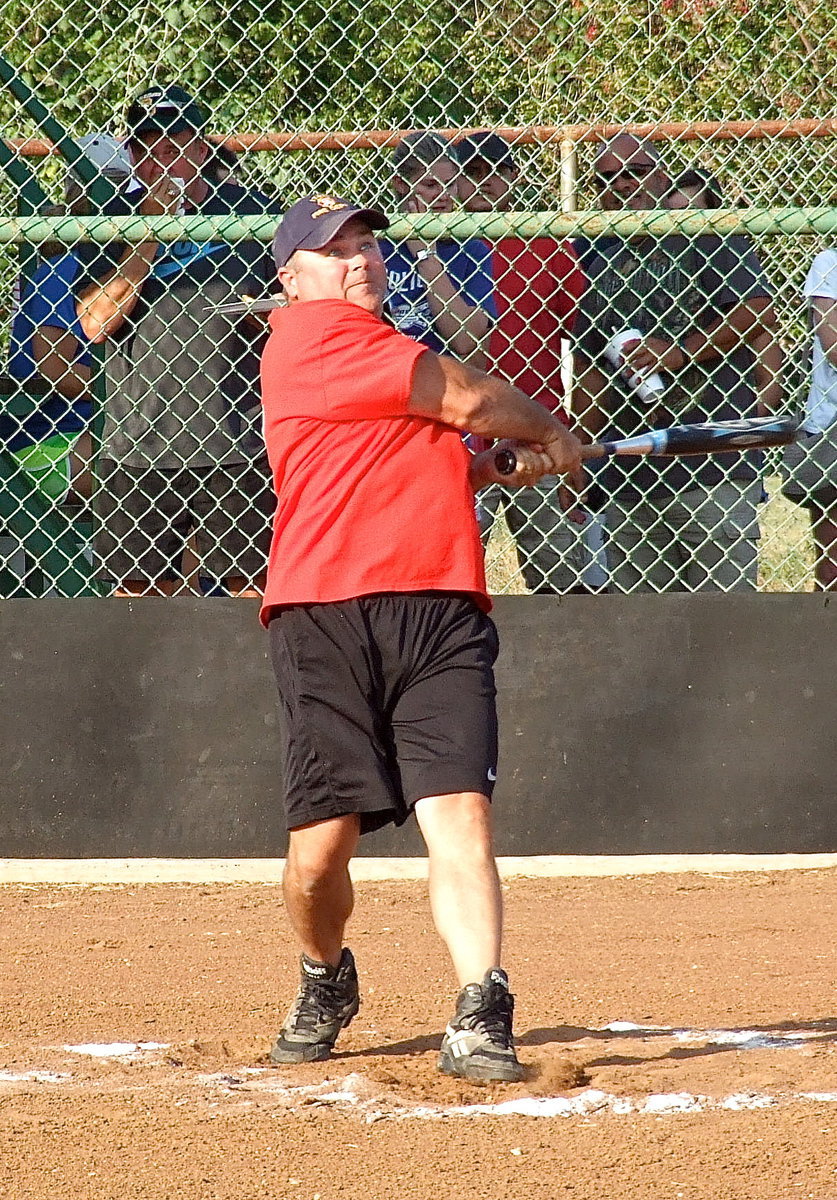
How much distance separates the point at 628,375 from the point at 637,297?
30 cm

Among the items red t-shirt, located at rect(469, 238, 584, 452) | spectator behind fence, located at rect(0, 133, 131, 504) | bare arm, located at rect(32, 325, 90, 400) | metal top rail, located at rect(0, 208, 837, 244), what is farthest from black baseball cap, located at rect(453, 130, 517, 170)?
bare arm, located at rect(32, 325, 90, 400)

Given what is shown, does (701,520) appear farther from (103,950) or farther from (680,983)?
(103,950)

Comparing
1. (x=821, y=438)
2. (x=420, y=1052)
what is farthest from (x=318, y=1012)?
(x=821, y=438)

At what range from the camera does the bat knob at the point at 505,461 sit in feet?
12.0

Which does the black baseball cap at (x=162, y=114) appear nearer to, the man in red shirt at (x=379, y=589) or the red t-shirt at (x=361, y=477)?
the man in red shirt at (x=379, y=589)

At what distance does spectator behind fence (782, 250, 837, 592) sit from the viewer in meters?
6.11

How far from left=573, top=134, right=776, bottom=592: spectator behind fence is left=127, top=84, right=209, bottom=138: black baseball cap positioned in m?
1.52

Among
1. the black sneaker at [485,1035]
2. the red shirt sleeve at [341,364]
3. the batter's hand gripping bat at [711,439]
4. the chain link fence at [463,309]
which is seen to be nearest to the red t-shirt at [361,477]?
the red shirt sleeve at [341,364]

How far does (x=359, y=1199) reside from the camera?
9.08 ft

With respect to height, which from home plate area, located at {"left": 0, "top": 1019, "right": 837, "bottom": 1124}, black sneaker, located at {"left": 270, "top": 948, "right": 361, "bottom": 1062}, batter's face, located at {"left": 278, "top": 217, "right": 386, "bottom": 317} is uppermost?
batter's face, located at {"left": 278, "top": 217, "right": 386, "bottom": 317}

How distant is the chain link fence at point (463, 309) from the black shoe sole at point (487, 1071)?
2834 millimetres

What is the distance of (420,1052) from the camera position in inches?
→ 147

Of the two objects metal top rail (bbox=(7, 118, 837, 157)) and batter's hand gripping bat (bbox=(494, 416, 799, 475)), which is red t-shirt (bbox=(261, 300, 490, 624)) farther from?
metal top rail (bbox=(7, 118, 837, 157))

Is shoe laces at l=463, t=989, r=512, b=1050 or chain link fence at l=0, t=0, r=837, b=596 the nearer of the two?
shoe laces at l=463, t=989, r=512, b=1050
